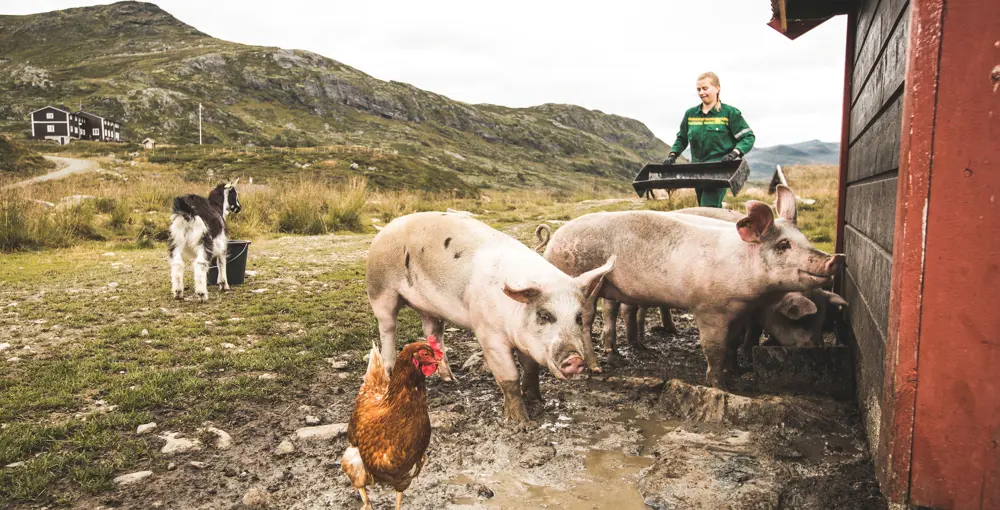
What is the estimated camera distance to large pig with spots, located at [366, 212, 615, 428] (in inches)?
144

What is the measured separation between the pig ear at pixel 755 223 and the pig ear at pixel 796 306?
594 mm

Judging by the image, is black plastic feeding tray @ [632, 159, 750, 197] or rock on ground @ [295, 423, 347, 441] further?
black plastic feeding tray @ [632, 159, 750, 197]

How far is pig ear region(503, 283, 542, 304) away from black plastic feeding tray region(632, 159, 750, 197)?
2.87 metres

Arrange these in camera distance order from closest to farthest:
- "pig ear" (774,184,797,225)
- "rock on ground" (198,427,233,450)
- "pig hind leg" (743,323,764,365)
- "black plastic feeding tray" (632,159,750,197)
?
"rock on ground" (198,427,233,450) → "pig ear" (774,184,797,225) → "pig hind leg" (743,323,764,365) → "black plastic feeding tray" (632,159,750,197)

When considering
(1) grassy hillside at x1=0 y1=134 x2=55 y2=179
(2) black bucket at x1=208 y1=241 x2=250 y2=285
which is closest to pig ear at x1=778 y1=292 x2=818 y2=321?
(2) black bucket at x1=208 y1=241 x2=250 y2=285

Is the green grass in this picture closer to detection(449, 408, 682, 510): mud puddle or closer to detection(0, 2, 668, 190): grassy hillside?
detection(449, 408, 682, 510): mud puddle

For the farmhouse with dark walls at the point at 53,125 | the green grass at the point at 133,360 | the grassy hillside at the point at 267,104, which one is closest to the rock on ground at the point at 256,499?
the green grass at the point at 133,360

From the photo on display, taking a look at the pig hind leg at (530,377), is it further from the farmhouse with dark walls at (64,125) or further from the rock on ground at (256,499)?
the farmhouse with dark walls at (64,125)

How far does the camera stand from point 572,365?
136 inches

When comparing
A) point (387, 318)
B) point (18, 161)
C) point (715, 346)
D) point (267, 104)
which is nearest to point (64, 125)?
point (267, 104)

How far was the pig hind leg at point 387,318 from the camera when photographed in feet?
15.9

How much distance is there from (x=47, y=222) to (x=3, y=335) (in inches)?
305

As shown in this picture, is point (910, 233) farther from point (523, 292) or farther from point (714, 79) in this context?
point (714, 79)

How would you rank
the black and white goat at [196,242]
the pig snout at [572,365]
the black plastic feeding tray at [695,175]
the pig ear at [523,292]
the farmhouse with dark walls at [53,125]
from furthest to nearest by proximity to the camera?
1. the farmhouse with dark walls at [53,125]
2. the black and white goat at [196,242]
3. the black plastic feeding tray at [695,175]
4. the pig ear at [523,292]
5. the pig snout at [572,365]
